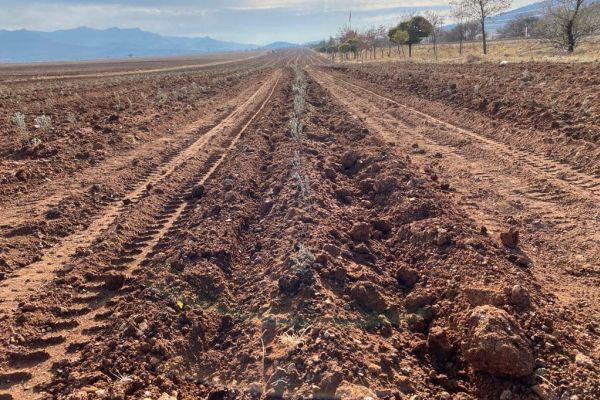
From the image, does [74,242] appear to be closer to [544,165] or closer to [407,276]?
[407,276]

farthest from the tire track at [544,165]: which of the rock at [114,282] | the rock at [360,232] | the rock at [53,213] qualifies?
the rock at [53,213]

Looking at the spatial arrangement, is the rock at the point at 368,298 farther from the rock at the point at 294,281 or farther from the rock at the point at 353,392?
the rock at the point at 353,392

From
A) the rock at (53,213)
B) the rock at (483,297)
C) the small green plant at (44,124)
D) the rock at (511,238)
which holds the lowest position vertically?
the rock at (483,297)

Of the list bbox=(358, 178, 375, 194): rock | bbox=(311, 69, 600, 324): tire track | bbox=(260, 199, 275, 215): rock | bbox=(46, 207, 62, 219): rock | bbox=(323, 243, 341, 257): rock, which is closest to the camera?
bbox=(311, 69, 600, 324): tire track

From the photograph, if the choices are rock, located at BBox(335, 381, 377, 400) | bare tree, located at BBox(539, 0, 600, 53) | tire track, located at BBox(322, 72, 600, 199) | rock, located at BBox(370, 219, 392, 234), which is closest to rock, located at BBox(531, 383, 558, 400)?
rock, located at BBox(335, 381, 377, 400)

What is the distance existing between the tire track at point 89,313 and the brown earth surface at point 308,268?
0.07 feet

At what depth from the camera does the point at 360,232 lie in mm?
5387

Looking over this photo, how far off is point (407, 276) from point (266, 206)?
273 cm

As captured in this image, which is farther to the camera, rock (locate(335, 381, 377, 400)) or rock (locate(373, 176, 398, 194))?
rock (locate(373, 176, 398, 194))

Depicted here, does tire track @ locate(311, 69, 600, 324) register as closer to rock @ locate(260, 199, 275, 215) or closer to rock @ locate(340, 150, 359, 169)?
rock @ locate(340, 150, 359, 169)

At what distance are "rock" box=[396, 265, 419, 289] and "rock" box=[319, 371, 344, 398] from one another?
1.78 meters

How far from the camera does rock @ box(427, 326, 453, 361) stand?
3.50 m

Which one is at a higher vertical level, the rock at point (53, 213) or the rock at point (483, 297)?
the rock at point (53, 213)

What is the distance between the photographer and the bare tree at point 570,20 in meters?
27.9
